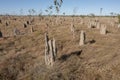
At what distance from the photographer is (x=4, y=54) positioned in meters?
23.9

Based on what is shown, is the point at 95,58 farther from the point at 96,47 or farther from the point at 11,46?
the point at 11,46

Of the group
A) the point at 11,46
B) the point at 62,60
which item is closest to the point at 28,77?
the point at 62,60

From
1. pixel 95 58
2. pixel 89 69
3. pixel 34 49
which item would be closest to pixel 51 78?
pixel 89 69

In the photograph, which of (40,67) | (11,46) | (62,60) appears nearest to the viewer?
(40,67)

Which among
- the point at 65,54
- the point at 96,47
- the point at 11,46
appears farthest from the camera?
the point at 11,46

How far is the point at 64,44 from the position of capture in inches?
1041

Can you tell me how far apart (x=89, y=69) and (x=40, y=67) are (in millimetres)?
4771

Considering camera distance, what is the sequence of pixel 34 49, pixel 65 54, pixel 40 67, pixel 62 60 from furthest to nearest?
pixel 34 49, pixel 65 54, pixel 62 60, pixel 40 67

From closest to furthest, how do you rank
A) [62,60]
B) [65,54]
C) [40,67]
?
[40,67] < [62,60] < [65,54]

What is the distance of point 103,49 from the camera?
71.8 ft

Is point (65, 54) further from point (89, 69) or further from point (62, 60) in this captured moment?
point (89, 69)

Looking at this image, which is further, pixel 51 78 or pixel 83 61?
pixel 83 61

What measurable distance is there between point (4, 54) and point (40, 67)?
8024mm

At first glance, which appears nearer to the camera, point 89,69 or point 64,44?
point 89,69
